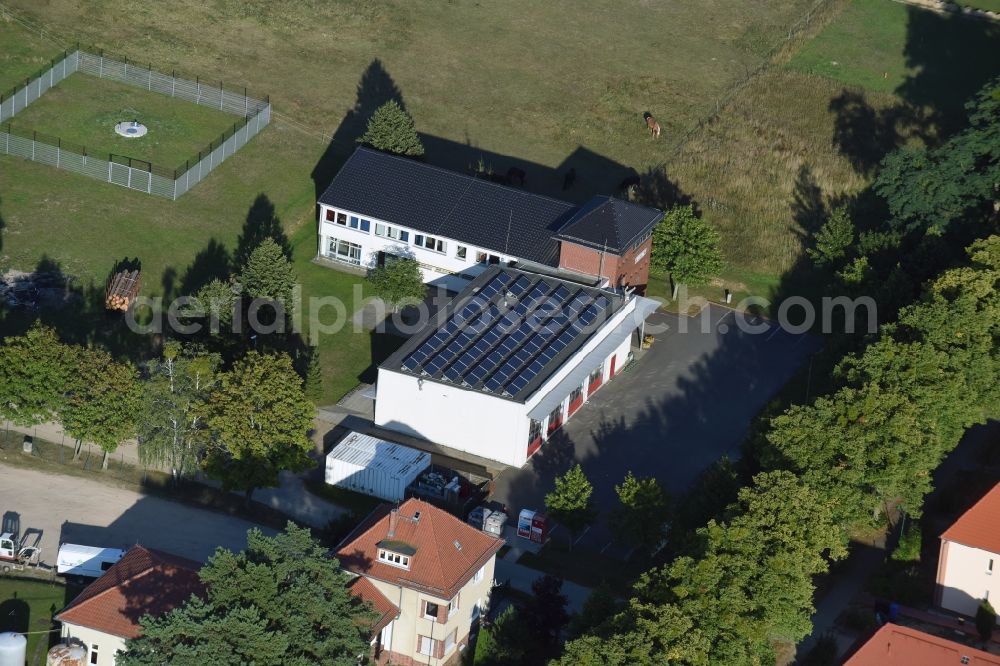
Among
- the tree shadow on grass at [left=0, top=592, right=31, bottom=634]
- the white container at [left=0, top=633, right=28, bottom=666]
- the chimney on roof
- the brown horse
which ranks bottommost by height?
the white container at [left=0, top=633, right=28, bottom=666]

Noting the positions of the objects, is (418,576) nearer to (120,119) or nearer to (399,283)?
(399,283)

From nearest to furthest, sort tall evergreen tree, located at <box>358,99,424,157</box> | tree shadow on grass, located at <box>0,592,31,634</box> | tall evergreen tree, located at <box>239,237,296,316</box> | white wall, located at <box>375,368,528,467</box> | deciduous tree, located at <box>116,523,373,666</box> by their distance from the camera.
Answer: deciduous tree, located at <box>116,523,373,666</box>
tree shadow on grass, located at <box>0,592,31,634</box>
white wall, located at <box>375,368,528,467</box>
tall evergreen tree, located at <box>239,237,296,316</box>
tall evergreen tree, located at <box>358,99,424,157</box>

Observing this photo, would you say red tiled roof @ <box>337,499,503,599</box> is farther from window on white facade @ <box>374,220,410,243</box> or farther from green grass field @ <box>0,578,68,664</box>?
window on white facade @ <box>374,220,410,243</box>

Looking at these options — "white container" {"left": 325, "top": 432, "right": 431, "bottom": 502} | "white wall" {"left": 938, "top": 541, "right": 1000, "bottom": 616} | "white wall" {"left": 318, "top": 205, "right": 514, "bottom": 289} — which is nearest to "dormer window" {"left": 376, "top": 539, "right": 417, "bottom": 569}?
"white container" {"left": 325, "top": 432, "right": 431, "bottom": 502}

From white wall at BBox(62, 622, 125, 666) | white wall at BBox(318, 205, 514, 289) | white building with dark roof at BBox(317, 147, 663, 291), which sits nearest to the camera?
white wall at BBox(62, 622, 125, 666)

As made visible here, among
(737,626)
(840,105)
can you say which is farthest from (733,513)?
(840,105)

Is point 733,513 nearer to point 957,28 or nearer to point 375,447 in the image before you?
point 375,447

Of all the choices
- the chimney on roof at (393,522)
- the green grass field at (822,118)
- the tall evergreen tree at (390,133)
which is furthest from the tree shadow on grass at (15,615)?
the green grass field at (822,118)
